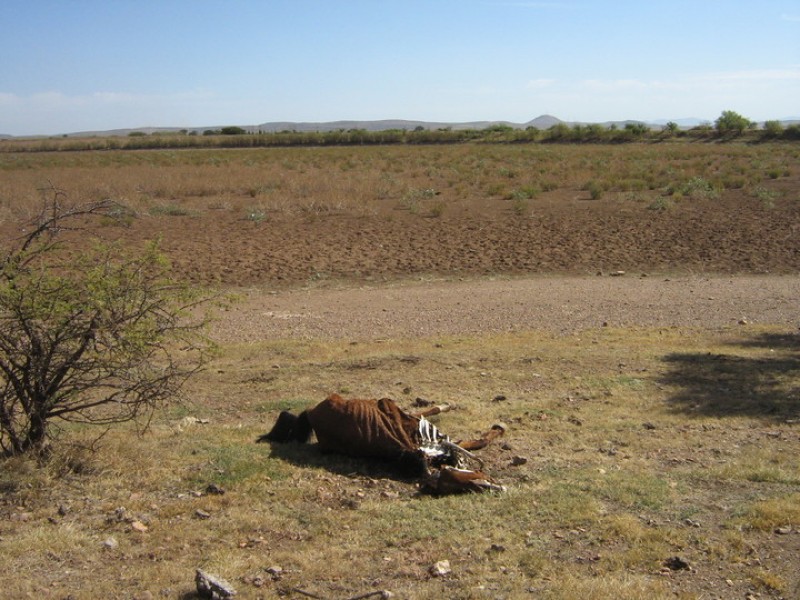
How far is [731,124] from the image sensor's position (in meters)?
73.9

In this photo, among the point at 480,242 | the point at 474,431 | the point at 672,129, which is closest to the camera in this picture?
the point at 474,431

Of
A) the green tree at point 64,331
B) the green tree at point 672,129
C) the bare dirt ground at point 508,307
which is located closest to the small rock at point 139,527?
the green tree at point 64,331

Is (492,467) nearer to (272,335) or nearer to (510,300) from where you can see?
(272,335)

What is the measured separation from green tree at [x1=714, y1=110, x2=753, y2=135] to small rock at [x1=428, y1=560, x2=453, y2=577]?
74.8m

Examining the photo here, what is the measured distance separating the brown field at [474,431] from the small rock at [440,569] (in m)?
0.03

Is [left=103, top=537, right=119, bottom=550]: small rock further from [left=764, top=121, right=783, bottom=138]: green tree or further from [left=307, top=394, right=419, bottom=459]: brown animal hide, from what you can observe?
[left=764, top=121, right=783, bottom=138]: green tree

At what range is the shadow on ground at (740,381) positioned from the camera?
7.62 m

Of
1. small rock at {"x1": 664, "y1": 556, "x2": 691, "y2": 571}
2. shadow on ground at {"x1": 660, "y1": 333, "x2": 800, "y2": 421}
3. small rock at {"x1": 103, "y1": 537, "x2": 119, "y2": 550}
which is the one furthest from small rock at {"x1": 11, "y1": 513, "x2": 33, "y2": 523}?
shadow on ground at {"x1": 660, "y1": 333, "x2": 800, "y2": 421}

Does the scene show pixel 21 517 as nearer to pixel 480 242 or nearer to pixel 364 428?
pixel 364 428

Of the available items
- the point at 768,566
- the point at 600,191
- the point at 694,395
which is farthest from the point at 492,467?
the point at 600,191

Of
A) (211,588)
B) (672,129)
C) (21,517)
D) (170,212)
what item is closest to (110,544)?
(21,517)

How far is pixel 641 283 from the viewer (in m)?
15.1

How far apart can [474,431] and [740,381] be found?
11.4 ft

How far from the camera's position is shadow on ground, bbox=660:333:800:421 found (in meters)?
7.62
